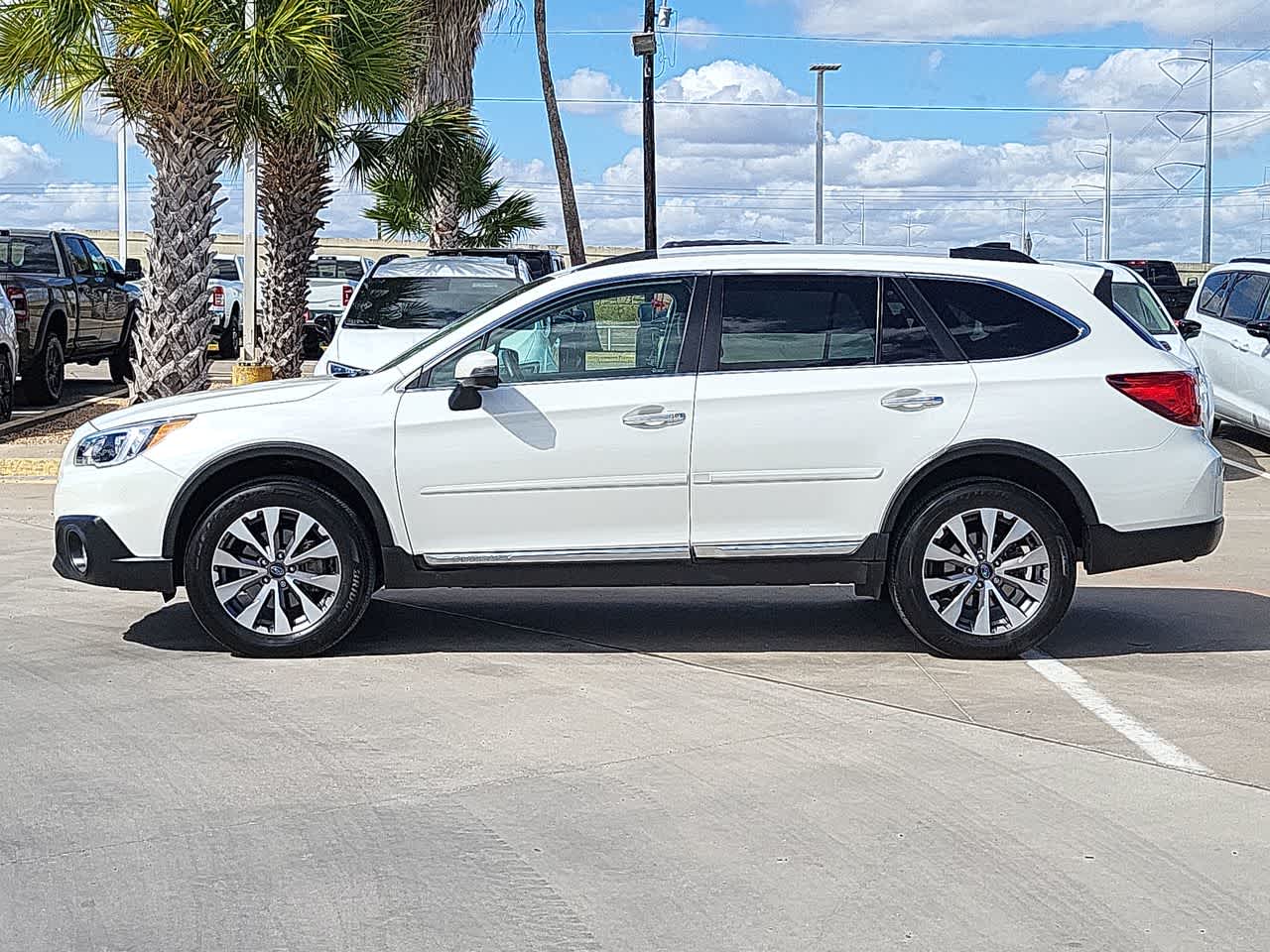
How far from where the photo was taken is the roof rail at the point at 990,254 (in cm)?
784

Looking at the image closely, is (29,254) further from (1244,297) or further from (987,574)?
(987,574)

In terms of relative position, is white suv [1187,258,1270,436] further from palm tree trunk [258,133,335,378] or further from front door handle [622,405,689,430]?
palm tree trunk [258,133,335,378]

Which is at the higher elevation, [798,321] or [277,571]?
[798,321]

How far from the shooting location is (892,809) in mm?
5434

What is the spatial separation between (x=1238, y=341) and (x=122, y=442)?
11.9 meters

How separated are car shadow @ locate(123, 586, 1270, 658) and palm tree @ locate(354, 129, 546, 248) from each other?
49.7ft

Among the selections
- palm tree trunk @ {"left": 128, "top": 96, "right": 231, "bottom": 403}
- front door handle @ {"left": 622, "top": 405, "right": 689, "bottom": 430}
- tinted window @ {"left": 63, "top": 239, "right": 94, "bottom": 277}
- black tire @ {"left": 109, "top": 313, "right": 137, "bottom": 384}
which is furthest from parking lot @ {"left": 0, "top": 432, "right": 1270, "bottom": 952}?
black tire @ {"left": 109, "top": 313, "right": 137, "bottom": 384}

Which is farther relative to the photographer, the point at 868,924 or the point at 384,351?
the point at 384,351

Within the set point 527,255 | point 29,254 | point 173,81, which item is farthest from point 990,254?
point 29,254

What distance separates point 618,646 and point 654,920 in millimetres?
3460

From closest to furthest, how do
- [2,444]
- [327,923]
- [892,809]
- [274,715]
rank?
[327,923]
[892,809]
[274,715]
[2,444]

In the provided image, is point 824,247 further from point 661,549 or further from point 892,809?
point 892,809

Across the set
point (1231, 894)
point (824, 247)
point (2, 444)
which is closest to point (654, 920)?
point (1231, 894)

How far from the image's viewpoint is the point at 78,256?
2112 cm
